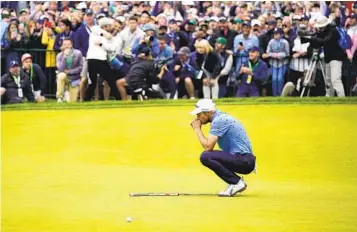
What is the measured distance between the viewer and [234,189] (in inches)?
712

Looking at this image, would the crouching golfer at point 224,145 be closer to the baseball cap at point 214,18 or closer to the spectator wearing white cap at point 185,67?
the spectator wearing white cap at point 185,67

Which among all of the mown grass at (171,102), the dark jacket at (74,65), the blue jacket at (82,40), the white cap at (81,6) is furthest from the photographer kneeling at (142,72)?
the white cap at (81,6)

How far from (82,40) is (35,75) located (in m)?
1.44

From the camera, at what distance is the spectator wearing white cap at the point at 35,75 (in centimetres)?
2886

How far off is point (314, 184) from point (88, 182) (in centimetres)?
344

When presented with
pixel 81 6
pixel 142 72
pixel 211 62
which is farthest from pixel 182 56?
pixel 81 6

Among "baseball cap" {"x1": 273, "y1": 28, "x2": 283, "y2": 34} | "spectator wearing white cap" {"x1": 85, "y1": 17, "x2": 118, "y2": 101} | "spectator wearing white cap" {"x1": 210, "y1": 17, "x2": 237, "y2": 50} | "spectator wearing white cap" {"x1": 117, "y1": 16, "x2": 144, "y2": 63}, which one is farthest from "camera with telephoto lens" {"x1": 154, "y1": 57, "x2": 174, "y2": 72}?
"baseball cap" {"x1": 273, "y1": 28, "x2": 283, "y2": 34}

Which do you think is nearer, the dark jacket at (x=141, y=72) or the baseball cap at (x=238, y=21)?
the dark jacket at (x=141, y=72)

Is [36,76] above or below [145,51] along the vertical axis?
below

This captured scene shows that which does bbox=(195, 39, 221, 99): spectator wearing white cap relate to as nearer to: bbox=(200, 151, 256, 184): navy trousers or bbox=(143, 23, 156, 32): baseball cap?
bbox=(143, 23, 156, 32): baseball cap

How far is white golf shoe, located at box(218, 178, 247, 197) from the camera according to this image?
59.2 feet

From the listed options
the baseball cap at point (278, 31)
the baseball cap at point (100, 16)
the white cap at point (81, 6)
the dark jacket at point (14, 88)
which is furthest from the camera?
the white cap at point (81, 6)

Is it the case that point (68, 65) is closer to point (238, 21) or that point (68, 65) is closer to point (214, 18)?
point (214, 18)

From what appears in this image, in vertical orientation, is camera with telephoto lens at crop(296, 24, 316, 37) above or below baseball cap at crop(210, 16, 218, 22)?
below
